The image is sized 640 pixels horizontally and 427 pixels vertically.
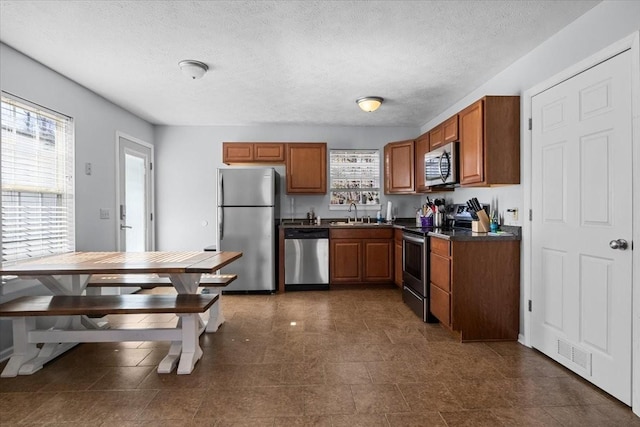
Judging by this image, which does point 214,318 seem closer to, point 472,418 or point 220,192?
point 220,192

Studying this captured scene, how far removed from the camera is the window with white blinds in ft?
8.87

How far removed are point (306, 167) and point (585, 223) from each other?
3.43m

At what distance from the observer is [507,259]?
287 centimetres

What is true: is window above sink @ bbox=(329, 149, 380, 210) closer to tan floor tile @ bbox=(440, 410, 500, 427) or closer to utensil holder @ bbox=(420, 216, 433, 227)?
utensil holder @ bbox=(420, 216, 433, 227)

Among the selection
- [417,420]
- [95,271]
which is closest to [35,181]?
[95,271]

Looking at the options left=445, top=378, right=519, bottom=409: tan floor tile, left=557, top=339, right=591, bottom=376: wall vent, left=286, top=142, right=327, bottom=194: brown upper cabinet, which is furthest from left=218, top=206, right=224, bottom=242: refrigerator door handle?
left=557, top=339, right=591, bottom=376: wall vent

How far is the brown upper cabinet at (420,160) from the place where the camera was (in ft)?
14.5

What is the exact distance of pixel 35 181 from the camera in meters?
2.98

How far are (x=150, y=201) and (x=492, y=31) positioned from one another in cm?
464

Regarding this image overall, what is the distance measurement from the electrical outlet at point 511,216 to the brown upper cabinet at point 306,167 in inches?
99.4

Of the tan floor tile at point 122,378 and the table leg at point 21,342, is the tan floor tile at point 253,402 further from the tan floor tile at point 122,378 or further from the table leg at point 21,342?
the table leg at point 21,342

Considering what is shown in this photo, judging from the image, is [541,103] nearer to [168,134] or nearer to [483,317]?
[483,317]

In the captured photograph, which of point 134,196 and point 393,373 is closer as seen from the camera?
point 393,373

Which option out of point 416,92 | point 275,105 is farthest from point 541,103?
point 275,105
